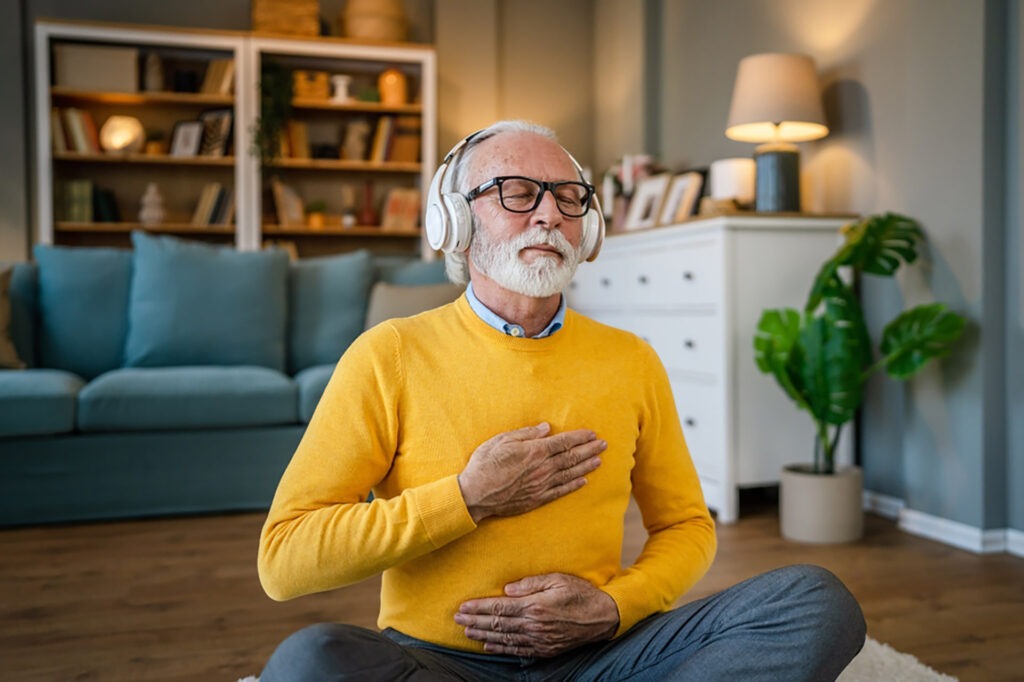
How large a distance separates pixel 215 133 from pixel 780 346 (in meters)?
3.76

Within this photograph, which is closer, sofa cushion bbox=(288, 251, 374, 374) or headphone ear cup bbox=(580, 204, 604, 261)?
headphone ear cup bbox=(580, 204, 604, 261)

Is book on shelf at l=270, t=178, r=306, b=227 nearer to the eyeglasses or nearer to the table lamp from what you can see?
the table lamp

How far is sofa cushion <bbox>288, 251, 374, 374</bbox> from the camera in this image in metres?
3.80

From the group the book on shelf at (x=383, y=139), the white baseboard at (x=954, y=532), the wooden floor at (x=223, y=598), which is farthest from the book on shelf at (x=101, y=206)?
the white baseboard at (x=954, y=532)

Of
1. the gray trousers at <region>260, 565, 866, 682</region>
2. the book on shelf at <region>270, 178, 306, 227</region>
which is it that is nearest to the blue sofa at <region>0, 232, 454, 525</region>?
the book on shelf at <region>270, 178, 306, 227</region>

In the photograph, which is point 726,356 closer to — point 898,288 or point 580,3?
point 898,288

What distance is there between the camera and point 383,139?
5617 millimetres

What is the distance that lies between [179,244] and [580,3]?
3533 millimetres

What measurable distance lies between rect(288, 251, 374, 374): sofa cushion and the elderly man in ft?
8.43

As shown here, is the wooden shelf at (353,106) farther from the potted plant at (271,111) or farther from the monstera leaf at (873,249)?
the monstera leaf at (873,249)

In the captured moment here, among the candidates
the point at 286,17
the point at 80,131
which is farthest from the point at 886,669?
the point at 80,131

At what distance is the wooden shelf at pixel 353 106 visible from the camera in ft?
17.9

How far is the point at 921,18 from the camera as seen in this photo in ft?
9.58

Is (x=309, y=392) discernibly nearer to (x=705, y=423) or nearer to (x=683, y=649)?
(x=705, y=423)
